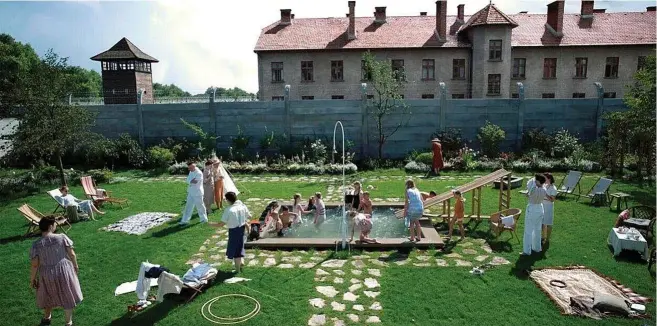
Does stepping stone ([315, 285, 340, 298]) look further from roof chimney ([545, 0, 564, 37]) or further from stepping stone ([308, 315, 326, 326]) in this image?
roof chimney ([545, 0, 564, 37])

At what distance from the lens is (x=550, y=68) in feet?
99.4

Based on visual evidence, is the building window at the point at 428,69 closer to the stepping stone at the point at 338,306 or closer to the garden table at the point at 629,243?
the garden table at the point at 629,243

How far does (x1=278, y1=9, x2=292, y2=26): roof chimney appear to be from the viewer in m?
32.4

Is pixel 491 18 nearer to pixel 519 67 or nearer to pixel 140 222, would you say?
pixel 519 67

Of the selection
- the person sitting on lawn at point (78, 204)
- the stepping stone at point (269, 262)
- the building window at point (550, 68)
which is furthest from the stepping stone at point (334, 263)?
the building window at point (550, 68)

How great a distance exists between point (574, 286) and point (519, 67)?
25.6 metres

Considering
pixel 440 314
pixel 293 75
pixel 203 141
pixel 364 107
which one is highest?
pixel 293 75

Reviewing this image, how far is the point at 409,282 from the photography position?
25.8 ft

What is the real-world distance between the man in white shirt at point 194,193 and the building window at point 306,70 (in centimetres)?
2020

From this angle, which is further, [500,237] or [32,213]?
[32,213]

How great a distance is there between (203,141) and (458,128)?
1164 centimetres

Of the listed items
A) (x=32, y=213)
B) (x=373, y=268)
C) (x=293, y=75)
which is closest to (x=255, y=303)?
(x=373, y=268)

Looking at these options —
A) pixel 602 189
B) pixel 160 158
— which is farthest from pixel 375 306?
pixel 160 158

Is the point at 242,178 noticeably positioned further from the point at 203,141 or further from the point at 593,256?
the point at 593,256
